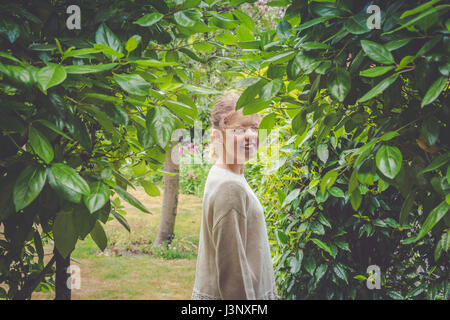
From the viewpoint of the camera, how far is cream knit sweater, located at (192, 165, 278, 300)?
1.55 meters

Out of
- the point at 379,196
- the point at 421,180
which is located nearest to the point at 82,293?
the point at 379,196

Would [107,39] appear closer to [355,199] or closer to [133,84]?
[133,84]

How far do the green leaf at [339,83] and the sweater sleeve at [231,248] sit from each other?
0.84 metres

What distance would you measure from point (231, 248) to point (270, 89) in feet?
2.78

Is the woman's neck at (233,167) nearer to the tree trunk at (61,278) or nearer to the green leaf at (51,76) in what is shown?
the tree trunk at (61,278)

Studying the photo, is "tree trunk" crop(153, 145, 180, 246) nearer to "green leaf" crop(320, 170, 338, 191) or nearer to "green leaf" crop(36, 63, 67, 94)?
"green leaf" crop(320, 170, 338, 191)

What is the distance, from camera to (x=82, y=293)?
4.25 metres

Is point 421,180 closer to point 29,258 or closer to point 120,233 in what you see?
point 29,258

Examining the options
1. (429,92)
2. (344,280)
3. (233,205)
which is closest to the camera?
(429,92)

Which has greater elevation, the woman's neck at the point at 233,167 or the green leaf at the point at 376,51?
the green leaf at the point at 376,51

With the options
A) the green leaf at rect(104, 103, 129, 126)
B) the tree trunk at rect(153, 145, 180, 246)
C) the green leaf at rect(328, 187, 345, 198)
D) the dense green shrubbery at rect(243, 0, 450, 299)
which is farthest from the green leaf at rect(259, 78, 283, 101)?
the tree trunk at rect(153, 145, 180, 246)

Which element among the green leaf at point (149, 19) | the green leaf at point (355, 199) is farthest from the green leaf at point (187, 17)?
the green leaf at point (355, 199)

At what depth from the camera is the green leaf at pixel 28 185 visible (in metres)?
0.73
